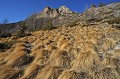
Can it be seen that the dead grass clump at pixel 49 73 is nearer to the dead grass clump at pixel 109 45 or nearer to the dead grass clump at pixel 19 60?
the dead grass clump at pixel 19 60

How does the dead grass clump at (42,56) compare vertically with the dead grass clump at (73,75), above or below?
above

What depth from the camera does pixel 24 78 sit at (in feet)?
26.0

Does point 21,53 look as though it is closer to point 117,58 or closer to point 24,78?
point 24,78

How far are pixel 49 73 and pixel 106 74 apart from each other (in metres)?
2.03

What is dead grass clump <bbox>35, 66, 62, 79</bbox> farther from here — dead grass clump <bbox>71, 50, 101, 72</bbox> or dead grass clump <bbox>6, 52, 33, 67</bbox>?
dead grass clump <bbox>6, 52, 33, 67</bbox>

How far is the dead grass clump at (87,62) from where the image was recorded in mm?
8492

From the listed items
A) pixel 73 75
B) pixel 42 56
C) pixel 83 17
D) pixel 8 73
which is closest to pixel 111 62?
pixel 73 75

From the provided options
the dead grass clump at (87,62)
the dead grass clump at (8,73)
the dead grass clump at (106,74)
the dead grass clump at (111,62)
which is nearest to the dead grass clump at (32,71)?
the dead grass clump at (8,73)

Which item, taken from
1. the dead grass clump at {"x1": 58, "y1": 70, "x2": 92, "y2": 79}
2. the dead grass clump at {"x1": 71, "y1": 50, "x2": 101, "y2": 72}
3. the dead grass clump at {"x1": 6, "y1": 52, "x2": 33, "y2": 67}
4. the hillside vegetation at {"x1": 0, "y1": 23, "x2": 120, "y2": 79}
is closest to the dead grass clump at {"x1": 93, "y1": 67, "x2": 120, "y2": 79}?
the hillside vegetation at {"x1": 0, "y1": 23, "x2": 120, "y2": 79}

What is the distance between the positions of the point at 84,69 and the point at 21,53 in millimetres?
3596

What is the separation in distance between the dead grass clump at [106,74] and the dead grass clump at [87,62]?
0.46 metres

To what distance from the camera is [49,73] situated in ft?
26.3

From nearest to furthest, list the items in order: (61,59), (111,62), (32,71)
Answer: (32,71), (111,62), (61,59)

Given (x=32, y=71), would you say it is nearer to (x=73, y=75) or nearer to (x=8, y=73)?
(x=8, y=73)
